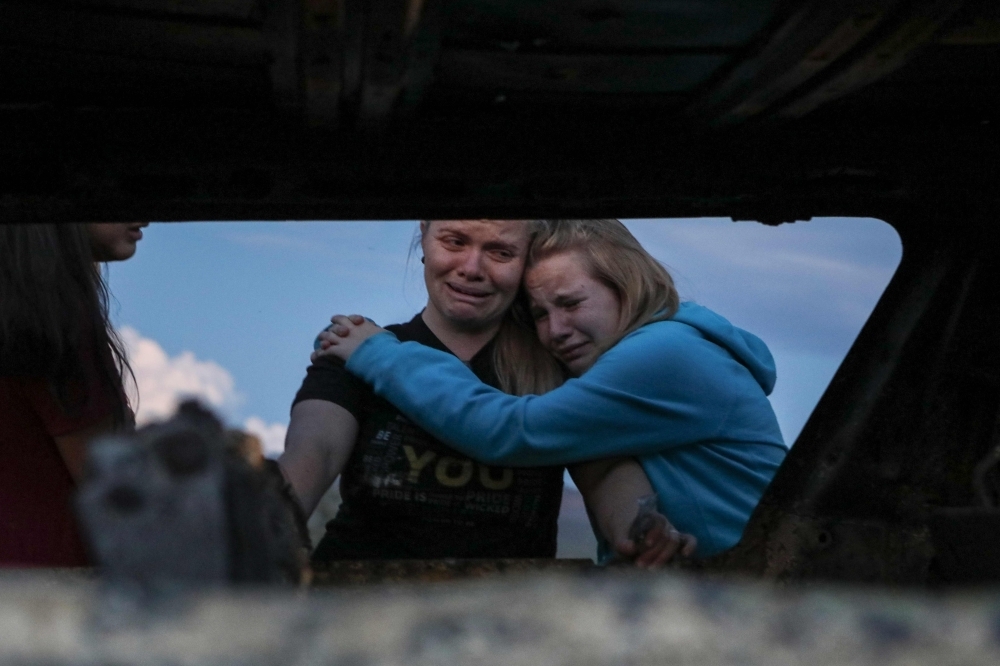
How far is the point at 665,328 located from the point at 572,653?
212 cm

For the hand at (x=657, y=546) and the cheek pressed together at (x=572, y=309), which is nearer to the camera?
the hand at (x=657, y=546)

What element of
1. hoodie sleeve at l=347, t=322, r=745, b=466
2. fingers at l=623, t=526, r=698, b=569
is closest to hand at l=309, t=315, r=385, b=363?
hoodie sleeve at l=347, t=322, r=745, b=466

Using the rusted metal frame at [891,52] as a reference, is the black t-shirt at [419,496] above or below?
below

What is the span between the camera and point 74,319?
2.44 meters

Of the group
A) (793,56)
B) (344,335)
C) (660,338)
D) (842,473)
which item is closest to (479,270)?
(344,335)

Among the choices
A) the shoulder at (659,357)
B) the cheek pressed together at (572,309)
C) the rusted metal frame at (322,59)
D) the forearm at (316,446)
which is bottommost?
the forearm at (316,446)

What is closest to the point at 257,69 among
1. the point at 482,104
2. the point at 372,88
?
the point at 372,88

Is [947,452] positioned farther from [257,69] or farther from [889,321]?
[257,69]

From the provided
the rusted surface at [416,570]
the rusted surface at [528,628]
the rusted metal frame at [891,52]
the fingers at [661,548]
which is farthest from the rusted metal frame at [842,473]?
the rusted surface at [528,628]

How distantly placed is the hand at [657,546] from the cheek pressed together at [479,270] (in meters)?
0.79

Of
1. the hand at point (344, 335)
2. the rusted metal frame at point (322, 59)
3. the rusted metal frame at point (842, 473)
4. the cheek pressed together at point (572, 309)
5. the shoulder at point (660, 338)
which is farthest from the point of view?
the cheek pressed together at point (572, 309)

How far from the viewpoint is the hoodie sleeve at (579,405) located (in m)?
2.55

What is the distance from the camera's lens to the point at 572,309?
2.93 metres

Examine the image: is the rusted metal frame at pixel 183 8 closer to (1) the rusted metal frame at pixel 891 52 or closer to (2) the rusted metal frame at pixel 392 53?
(2) the rusted metal frame at pixel 392 53
